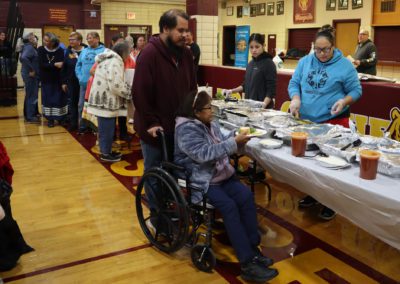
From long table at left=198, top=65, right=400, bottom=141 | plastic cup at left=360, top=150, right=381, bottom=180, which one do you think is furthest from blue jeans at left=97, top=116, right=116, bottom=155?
plastic cup at left=360, top=150, right=381, bottom=180

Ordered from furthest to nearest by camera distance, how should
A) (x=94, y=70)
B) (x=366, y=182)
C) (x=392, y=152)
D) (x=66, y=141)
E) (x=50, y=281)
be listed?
1. (x=66, y=141)
2. (x=94, y=70)
3. (x=50, y=281)
4. (x=392, y=152)
5. (x=366, y=182)

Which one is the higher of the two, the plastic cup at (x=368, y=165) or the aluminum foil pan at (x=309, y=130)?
the aluminum foil pan at (x=309, y=130)

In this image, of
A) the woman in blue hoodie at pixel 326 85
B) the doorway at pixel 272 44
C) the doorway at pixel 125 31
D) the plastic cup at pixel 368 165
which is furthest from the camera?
the doorway at pixel 125 31

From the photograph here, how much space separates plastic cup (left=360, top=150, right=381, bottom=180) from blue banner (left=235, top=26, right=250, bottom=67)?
31.6 feet

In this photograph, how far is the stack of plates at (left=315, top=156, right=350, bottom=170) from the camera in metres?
2.06

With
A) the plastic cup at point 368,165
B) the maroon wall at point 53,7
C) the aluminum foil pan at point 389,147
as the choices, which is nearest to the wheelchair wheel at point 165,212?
the plastic cup at point 368,165

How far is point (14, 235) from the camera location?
260 centimetres

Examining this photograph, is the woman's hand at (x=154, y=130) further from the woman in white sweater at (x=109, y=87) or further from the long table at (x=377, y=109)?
the long table at (x=377, y=109)

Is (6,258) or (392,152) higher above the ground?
(392,152)

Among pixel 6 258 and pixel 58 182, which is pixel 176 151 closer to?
pixel 6 258

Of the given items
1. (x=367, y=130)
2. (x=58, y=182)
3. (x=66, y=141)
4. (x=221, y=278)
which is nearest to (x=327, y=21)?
(x=367, y=130)

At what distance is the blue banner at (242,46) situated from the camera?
448 inches

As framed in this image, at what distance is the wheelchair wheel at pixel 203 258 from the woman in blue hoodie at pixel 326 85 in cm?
127

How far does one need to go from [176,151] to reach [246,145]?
1.47 ft
